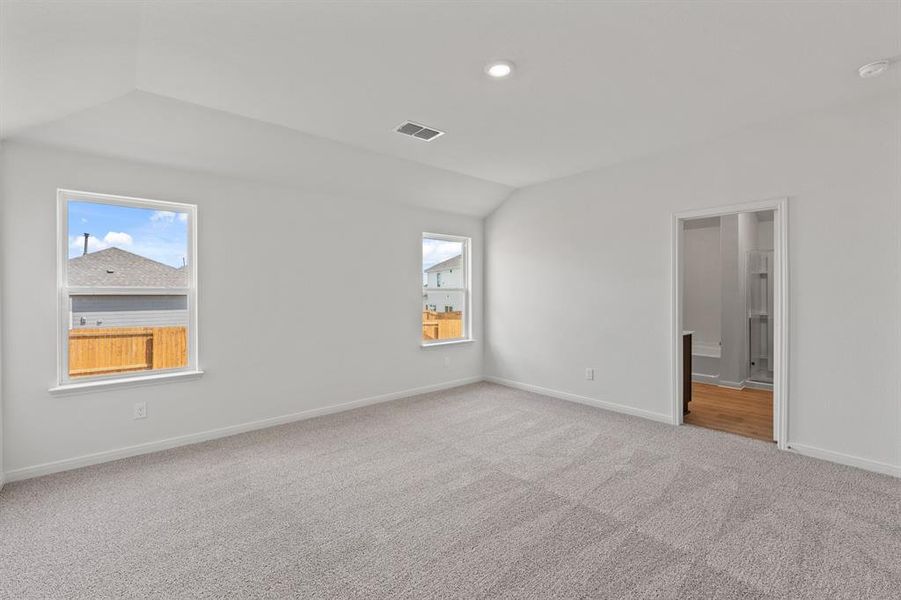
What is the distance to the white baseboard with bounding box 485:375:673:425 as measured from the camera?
Answer: 414 cm

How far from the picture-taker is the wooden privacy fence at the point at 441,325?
17.7 ft

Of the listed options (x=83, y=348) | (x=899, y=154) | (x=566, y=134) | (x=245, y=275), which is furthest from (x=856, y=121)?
(x=83, y=348)

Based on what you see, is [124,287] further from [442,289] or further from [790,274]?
[790,274]

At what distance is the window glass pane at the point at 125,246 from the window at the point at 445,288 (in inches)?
103

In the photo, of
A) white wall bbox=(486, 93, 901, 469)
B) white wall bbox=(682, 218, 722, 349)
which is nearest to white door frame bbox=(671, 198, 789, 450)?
white wall bbox=(486, 93, 901, 469)

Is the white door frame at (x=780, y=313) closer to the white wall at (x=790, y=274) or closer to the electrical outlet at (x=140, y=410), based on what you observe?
the white wall at (x=790, y=274)

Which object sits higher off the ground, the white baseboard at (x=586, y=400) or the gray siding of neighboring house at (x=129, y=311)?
the gray siding of neighboring house at (x=129, y=311)

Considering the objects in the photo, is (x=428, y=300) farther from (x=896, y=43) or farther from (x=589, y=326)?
(x=896, y=43)

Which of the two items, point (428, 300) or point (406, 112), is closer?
point (406, 112)

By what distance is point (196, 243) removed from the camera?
3605 mm

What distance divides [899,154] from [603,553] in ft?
10.8

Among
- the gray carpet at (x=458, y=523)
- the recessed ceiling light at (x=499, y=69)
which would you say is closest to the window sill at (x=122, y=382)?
the gray carpet at (x=458, y=523)

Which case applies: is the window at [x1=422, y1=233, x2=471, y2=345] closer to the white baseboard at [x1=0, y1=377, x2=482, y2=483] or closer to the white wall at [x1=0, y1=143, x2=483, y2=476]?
the white wall at [x1=0, y1=143, x2=483, y2=476]

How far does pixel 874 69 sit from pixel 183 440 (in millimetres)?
5473
